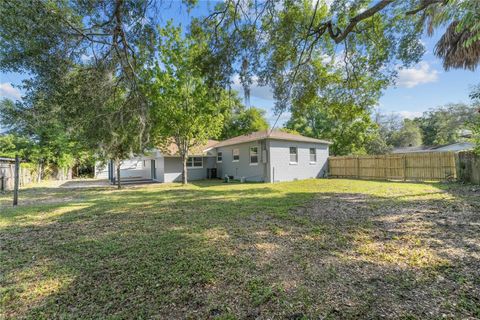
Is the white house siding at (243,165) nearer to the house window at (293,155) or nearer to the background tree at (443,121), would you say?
the house window at (293,155)

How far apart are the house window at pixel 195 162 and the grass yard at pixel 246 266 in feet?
37.9

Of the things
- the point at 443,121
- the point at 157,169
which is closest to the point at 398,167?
the point at 157,169

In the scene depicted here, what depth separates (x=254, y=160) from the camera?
15344 mm

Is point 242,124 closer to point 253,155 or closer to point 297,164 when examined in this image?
point 253,155

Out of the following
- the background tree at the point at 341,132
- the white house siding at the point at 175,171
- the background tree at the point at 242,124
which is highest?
the background tree at the point at 242,124

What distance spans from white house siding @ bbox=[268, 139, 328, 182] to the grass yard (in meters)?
8.43

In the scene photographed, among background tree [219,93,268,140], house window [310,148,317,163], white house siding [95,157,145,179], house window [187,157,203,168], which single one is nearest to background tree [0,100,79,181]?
white house siding [95,157,145,179]

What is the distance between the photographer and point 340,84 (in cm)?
825

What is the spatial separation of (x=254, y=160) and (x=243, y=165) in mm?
1043

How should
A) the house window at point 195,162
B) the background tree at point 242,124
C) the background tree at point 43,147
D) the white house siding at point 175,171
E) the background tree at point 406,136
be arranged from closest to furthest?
the white house siding at point 175,171 → the house window at point 195,162 → the background tree at point 43,147 → the background tree at point 242,124 → the background tree at point 406,136

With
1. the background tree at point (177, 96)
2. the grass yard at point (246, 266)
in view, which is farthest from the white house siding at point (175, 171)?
the grass yard at point (246, 266)

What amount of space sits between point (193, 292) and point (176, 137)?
39.9 feet

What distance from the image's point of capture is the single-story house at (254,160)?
1445 centimetres

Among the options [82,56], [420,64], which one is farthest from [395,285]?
[420,64]
